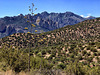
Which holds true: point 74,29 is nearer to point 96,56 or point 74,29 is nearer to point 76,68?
point 96,56

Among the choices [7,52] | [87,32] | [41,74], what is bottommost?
[41,74]

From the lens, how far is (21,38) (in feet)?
210

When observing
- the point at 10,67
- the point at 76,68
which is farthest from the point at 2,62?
the point at 76,68

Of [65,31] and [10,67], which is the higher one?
[65,31]

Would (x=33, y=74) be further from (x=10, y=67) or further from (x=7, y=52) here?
Answer: (x=7, y=52)

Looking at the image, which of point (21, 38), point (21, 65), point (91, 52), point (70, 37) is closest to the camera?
point (21, 65)

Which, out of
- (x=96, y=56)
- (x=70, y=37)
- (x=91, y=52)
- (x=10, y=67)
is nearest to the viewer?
(x=10, y=67)

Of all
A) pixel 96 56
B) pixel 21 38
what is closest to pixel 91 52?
pixel 96 56

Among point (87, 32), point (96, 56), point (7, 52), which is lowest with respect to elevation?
point (96, 56)

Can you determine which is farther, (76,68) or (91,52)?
(91,52)

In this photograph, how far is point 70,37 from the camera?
2290 inches

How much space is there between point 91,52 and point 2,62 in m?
24.1

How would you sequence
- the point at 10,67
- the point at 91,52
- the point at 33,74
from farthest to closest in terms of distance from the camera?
the point at 91,52
the point at 10,67
the point at 33,74

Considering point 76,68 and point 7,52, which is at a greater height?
point 7,52
